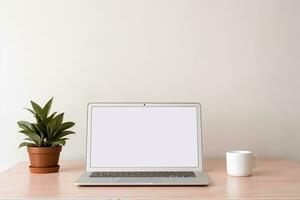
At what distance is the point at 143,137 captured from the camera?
1.34 m

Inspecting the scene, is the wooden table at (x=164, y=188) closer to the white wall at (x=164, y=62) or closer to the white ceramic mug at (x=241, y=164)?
the white ceramic mug at (x=241, y=164)

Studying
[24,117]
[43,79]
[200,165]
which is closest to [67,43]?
[43,79]

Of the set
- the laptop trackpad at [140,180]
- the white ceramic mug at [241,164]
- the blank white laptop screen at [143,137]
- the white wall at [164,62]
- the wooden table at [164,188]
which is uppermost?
the white wall at [164,62]

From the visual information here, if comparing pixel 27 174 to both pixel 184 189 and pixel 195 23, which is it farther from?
pixel 195 23

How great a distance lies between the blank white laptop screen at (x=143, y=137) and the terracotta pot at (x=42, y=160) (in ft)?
0.47

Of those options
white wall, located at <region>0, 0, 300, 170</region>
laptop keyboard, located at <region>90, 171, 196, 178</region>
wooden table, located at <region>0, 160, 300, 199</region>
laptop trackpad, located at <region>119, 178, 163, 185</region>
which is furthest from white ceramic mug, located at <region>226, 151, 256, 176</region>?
white wall, located at <region>0, 0, 300, 170</region>

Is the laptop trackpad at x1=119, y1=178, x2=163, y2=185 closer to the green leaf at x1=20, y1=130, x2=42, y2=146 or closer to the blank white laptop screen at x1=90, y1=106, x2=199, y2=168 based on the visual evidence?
the blank white laptop screen at x1=90, y1=106, x2=199, y2=168

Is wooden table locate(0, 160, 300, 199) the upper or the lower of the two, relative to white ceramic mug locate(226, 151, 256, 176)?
lower

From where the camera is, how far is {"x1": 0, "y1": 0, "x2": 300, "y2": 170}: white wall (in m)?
1.63

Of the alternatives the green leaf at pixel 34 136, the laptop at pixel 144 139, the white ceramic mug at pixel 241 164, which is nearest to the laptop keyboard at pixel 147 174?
the laptop at pixel 144 139

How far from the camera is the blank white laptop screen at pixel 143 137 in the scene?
4.30 ft

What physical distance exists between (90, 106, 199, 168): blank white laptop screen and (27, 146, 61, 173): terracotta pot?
0.14 metres

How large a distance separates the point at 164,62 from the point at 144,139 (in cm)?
45

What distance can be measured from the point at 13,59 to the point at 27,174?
0.58m
